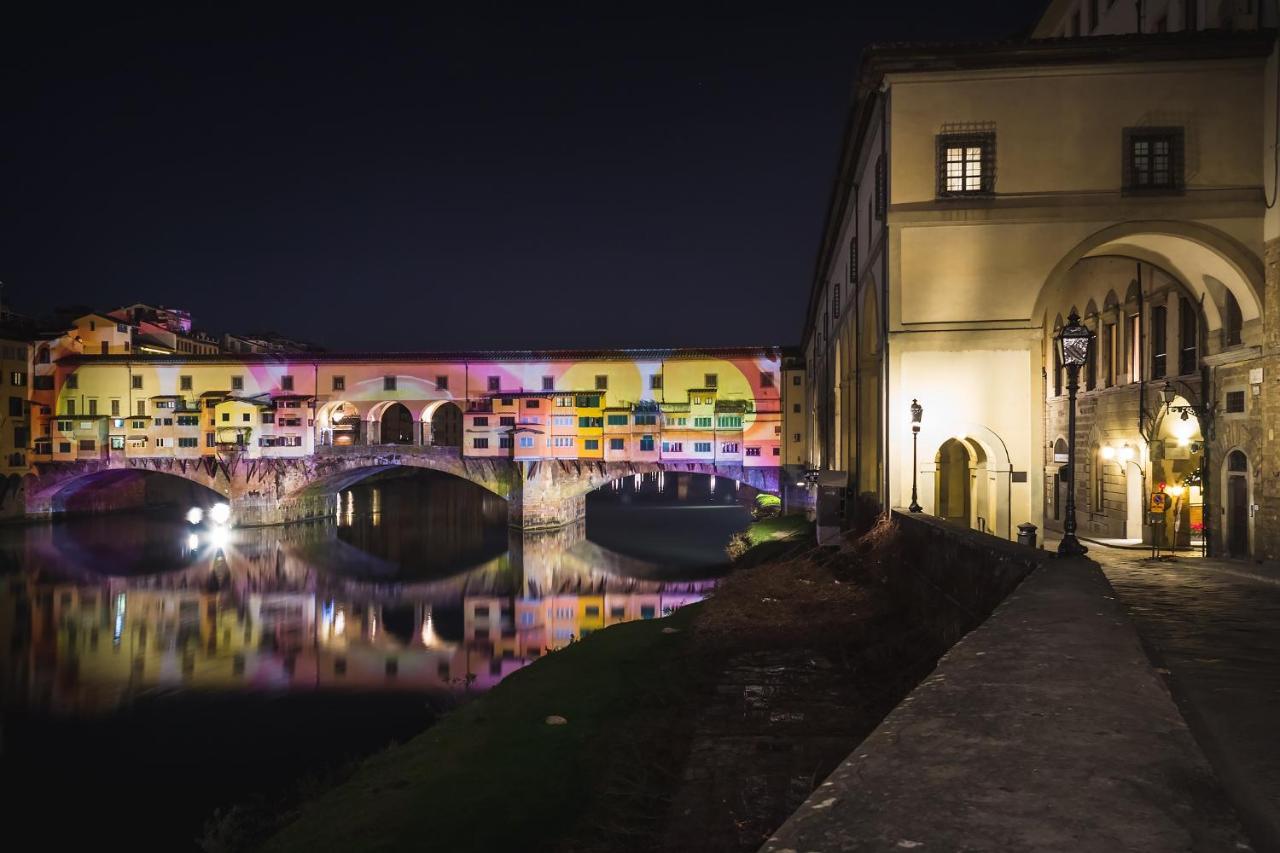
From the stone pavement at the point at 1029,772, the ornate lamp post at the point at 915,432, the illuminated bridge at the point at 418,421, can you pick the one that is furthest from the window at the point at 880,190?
the illuminated bridge at the point at 418,421

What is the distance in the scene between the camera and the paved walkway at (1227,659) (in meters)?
4.26

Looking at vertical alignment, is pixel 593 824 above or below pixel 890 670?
below

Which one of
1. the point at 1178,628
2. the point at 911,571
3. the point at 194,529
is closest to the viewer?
the point at 1178,628

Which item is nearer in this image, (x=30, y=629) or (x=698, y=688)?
(x=698, y=688)

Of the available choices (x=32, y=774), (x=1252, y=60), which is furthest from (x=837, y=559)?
(x=32, y=774)

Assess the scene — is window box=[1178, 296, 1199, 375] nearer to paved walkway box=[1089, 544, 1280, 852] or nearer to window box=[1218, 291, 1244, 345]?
window box=[1218, 291, 1244, 345]

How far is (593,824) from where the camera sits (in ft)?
25.8

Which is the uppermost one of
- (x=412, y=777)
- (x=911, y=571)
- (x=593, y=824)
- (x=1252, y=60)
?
(x=1252, y=60)

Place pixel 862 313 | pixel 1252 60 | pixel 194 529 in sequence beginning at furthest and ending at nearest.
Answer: pixel 194 529 < pixel 862 313 < pixel 1252 60

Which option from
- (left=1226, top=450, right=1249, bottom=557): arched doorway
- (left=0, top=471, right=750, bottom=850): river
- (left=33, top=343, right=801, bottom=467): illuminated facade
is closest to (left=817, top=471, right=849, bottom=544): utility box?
(left=1226, top=450, right=1249, bottom=557): arched doorway

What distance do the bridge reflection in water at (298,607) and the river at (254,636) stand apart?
112mm

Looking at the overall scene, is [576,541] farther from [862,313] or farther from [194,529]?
[862,313]

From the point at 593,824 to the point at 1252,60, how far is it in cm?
1886

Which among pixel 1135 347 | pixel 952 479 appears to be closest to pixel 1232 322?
pixel 1135 347
